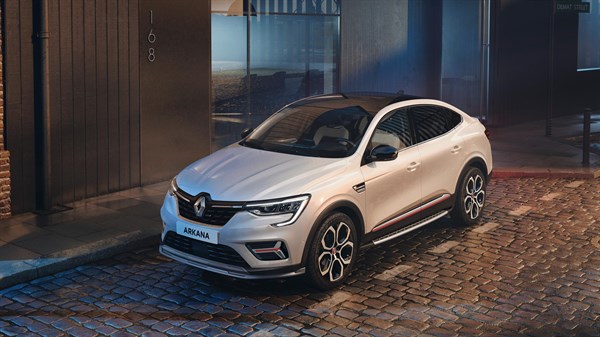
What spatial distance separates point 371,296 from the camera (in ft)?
25.0

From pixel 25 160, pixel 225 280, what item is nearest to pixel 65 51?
pixel 25 160

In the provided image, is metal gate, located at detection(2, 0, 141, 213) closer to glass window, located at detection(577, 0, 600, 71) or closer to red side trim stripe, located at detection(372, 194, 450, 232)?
red side trim stripe, located at detection(372, 194, 450, 232)

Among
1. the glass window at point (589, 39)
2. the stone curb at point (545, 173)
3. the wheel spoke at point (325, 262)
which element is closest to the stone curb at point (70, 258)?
the wheel spoke at point (325, 262)

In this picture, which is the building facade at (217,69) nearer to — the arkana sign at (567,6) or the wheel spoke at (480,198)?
the arkana sign at (567,6)

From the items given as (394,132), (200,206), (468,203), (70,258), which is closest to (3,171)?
(70,258)

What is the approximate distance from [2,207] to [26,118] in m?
1.12

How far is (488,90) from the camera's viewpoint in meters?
19.6

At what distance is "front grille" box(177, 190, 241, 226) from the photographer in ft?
24.5

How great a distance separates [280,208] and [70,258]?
2.43m

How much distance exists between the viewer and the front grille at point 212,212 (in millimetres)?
7469

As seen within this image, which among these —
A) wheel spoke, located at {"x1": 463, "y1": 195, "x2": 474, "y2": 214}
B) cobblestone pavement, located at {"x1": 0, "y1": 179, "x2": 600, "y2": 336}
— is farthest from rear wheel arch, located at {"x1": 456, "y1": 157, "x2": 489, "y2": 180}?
cobblestone pavement, located at {"x1": 0, "y1": 179, "x2": 600, "y2": 336}

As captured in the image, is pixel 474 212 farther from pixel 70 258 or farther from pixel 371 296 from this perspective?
pixel 70 258

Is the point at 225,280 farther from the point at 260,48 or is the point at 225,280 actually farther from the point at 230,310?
the point at 260,48

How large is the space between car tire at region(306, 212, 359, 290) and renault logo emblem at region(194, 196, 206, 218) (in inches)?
39.4
